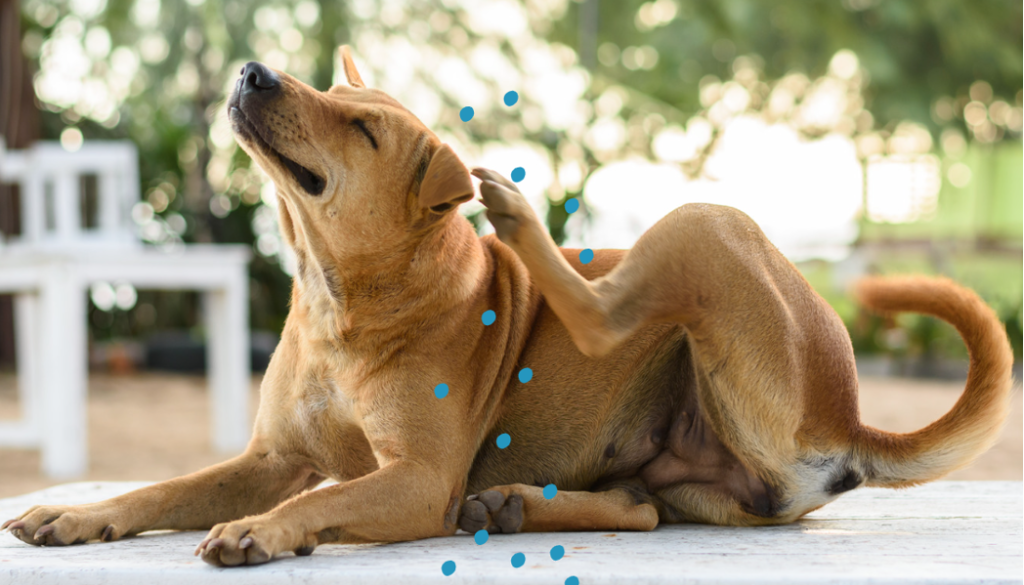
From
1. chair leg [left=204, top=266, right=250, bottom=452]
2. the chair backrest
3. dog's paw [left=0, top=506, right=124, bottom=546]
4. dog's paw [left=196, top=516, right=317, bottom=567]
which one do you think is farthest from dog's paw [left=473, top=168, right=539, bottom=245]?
the chair backrest

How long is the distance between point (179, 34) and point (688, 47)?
32.9ft

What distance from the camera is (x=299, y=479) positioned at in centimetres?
212

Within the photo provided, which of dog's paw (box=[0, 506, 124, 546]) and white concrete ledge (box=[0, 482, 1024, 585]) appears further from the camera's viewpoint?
dog's paw (box=[0, 506, 124, 546])

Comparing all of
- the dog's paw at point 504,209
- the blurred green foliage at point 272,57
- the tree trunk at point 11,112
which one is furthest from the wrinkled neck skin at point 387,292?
the tree trunk at point 11,112

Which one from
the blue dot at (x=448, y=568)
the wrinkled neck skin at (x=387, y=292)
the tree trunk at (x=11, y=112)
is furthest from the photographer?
the tree trunk at (x=11, y=112)

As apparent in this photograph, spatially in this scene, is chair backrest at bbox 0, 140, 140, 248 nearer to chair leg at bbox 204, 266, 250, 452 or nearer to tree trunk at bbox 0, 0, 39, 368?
chair leg at bbox 204, 266, 250, 452

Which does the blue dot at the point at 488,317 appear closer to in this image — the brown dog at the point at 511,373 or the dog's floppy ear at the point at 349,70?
the brown dog at the point at 511,373

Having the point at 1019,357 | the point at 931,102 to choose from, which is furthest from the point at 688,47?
the point at 1019,357

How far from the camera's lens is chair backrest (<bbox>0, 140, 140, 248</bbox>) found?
5.50 metres

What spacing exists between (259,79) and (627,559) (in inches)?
47.1

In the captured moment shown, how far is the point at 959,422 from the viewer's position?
2053 millimetres

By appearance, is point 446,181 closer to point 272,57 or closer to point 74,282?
point 74,282

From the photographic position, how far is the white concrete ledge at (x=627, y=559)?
1.53m

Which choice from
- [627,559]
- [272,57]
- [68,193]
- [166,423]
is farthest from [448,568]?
[272,57]
